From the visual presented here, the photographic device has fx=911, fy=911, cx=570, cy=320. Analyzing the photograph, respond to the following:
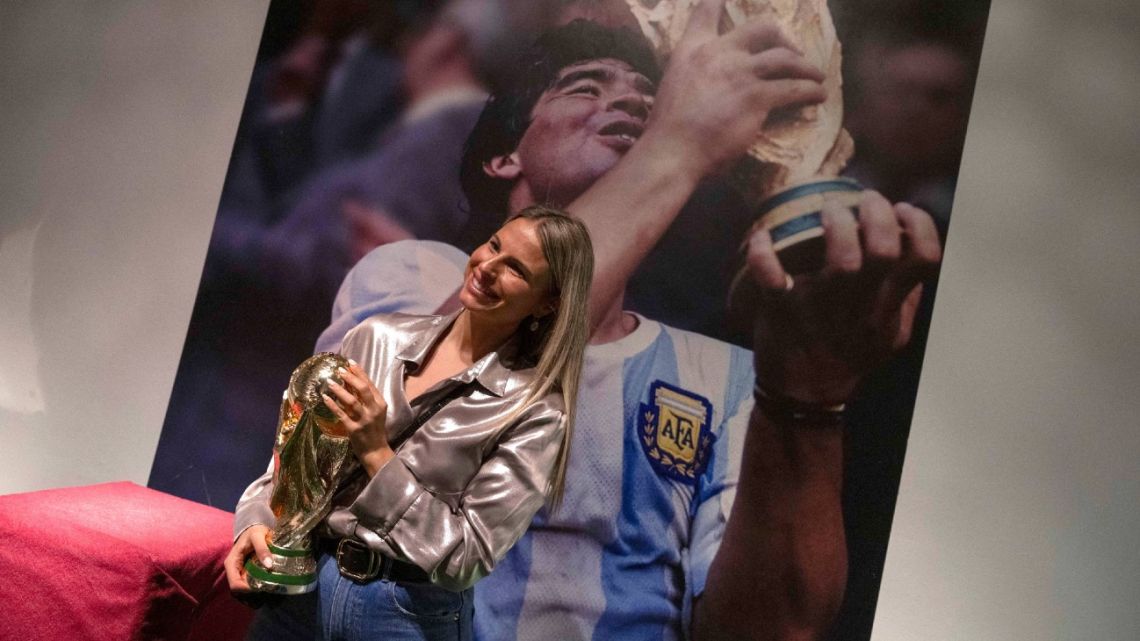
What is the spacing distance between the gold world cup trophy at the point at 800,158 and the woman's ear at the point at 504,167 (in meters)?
0.72

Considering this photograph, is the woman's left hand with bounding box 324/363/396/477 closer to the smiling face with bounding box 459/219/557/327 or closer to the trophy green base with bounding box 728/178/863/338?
the smiling face with bounding box 459/219/557/327

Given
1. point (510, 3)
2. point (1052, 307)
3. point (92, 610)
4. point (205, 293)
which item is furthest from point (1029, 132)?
point (92, 610)

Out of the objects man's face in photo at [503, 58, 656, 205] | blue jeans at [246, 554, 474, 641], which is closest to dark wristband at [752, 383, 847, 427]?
man's face in photo at [503, 58, 656, 205]

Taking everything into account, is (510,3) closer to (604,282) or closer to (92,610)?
(604,282)

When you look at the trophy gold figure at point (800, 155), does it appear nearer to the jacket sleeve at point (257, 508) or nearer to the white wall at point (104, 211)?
the jacket sleeve at point (257, 508)

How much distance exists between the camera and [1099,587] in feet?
9.52

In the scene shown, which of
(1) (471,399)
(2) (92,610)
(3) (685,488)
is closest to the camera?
(1) (471,399)

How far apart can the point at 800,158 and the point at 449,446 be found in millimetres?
1691

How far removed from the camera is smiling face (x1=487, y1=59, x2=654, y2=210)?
9.73ft

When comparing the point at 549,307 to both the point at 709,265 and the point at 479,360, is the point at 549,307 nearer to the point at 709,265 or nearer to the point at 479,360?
the point at 479,360

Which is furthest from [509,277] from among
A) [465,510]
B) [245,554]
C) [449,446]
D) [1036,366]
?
[1036,366]

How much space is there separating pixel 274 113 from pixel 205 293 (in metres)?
0.70

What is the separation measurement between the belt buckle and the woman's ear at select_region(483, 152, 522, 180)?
160cm

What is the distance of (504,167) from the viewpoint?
3.04 meters
